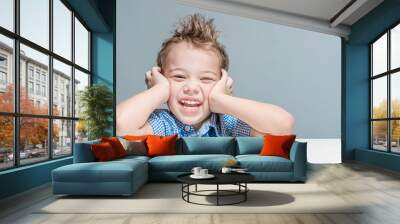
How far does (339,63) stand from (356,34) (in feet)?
2.77

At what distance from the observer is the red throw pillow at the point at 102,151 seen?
5.68 meters

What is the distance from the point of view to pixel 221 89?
8.59 m

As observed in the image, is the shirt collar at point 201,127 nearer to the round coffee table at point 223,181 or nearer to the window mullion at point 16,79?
the round coffee table at point 223,181

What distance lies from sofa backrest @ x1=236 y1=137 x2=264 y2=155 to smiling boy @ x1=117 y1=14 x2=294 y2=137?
4.10ft

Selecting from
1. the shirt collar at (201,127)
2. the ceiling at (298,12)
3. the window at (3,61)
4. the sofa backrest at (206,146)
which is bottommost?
the sofa backrest at (206,146)

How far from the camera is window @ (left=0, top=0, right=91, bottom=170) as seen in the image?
499 centimetres

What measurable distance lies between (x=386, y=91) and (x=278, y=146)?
3583 millimetres

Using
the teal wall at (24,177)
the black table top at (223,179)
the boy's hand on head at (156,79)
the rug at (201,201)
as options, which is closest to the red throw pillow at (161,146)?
the rug at (201,201)

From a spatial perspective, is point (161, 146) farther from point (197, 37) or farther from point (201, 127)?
point (197, 37)

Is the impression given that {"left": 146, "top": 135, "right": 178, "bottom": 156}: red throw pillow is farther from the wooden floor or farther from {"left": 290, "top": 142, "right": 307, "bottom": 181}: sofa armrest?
{"left": 290, "top": 142, "right": 307, "bottom": 181}: sofa armrest

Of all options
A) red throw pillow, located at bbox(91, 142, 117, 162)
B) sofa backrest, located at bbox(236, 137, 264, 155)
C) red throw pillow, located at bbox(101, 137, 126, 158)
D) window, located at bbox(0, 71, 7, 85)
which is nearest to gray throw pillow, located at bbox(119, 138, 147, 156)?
red throw pillow, located at bbox(101, 137, 126, 158)

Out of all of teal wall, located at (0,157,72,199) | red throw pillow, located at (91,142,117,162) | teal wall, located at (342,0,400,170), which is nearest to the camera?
teal wall, located at (0,157,72,199)

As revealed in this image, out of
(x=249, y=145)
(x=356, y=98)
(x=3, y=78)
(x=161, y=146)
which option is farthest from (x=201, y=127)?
(x=3, y=78)

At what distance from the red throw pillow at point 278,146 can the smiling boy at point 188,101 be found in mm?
1733
